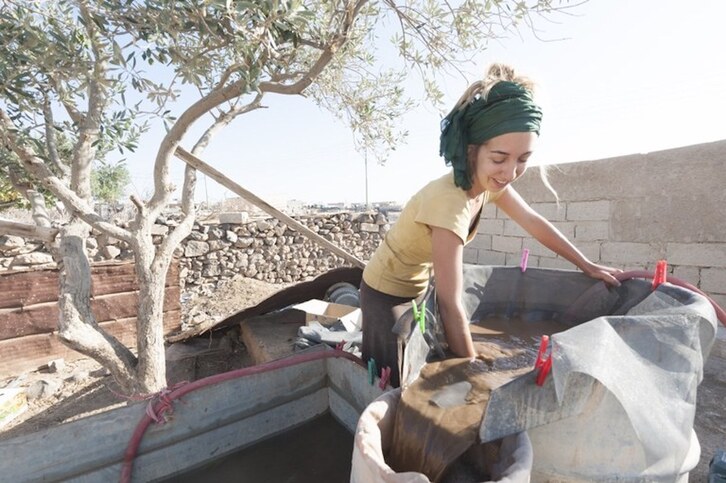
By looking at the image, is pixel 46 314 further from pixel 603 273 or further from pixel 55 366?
pixel 603 273

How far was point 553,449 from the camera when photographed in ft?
3.67

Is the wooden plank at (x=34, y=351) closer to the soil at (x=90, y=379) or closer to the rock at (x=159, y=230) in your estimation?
the soil at (x=90, y=379)

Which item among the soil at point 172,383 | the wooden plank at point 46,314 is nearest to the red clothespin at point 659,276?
the soil at point 172,383

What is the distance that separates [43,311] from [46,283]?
365mm

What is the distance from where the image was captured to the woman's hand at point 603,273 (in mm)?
1893

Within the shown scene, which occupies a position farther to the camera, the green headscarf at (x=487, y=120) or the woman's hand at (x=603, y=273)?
the woman's hand at (x=603, y=273)

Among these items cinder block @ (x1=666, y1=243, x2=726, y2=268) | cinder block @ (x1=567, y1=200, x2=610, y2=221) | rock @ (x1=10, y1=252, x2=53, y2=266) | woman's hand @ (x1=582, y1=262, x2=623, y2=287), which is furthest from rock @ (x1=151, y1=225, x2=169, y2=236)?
cinder block @ (x1=666, y1=243, x2=726, y2=268)

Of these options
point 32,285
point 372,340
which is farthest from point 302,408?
point 32,285

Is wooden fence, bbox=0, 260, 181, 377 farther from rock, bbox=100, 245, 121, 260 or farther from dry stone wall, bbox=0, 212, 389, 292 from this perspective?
rock, bbox=100, 245, 121, 260

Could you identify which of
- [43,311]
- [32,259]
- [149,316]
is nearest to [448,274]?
[149,316]

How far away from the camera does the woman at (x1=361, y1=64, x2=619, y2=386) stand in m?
1.43

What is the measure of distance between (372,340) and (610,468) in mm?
1107

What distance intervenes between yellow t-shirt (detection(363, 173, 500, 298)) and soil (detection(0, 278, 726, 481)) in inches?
93.0

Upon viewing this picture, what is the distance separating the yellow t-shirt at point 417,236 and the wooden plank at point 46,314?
4690mm
